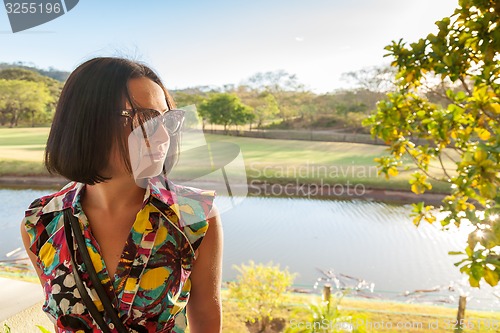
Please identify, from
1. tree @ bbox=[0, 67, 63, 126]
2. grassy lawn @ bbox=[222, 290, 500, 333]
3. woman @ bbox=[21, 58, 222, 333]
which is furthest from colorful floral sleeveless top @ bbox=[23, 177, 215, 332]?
tree @ bbox=[0, 67, 63, 126]

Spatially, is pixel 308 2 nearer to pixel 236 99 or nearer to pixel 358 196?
pixel 236 99

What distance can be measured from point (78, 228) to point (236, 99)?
2.74 m

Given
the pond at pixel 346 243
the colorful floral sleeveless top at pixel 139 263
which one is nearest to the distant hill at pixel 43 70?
the pond at pixel 346 243

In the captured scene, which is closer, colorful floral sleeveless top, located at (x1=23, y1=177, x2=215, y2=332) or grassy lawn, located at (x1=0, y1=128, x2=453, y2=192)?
colorful floral sleeveless top, located at (x1=23, y1=177, x2=215, y2=332)

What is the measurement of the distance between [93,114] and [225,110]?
8.39ft

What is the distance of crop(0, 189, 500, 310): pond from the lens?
2.65 meters

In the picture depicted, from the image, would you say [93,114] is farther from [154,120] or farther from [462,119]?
[462,119]

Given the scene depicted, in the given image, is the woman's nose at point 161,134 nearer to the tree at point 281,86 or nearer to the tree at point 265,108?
the tree at point 265,108

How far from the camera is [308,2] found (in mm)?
3010

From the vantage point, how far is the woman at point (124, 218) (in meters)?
0.50

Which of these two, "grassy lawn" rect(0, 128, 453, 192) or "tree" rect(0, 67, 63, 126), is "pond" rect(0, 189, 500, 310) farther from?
"tree" rect(0, 67, 63, 126)

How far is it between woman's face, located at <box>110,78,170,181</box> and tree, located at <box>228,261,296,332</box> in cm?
185

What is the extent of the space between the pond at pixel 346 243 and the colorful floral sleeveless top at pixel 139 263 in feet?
6.03

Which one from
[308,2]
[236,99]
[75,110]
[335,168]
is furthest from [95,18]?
[335,168]
